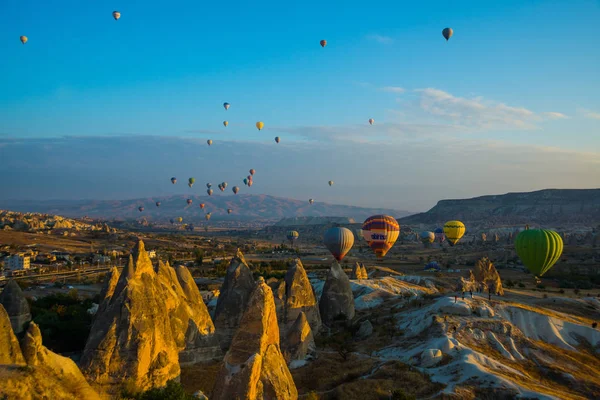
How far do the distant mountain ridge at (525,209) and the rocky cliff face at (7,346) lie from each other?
12919 centimetres

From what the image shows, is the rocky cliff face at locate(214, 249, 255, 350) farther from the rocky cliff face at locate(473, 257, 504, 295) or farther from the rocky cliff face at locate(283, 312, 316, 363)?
the rocky cliff face at locate(473, 257, 504, 295)

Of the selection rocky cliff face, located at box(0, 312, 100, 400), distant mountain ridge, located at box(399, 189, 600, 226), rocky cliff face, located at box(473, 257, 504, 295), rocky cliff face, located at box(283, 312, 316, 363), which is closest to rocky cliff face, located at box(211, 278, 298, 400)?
rocky cliff face, located at box(0, 312, 100, 400)

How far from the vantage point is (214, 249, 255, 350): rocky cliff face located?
1953cm

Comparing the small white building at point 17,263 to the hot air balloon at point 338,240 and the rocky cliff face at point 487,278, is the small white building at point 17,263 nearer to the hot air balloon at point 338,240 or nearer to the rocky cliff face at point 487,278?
the hot air balloon at point 338,240

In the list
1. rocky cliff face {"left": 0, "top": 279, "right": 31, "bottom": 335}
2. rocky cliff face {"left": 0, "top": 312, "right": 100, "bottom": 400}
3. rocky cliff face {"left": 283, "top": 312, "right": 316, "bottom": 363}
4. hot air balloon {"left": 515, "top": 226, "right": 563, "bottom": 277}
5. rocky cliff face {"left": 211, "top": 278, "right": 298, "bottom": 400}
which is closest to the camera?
rocky cliff face {"left": 0, "top": 312, "right": 100, "bottom": 400}

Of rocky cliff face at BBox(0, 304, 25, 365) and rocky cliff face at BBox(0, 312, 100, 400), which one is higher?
rocky cliff face at BBox(0, 312, 100, 400)

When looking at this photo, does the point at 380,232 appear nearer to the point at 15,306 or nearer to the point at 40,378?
the point at 15,306

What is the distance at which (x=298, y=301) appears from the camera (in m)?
22.4

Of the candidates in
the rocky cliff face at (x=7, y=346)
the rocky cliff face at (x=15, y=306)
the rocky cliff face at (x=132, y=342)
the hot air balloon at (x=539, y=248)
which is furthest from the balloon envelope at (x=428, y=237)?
the rocky cliff face at (x=7, y=346)

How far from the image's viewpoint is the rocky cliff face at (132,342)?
1154 cm

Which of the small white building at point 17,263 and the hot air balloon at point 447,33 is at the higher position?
the hot air balloon at point 447,33

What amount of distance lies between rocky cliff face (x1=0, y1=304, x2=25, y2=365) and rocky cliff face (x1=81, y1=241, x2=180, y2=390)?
201 centimetres

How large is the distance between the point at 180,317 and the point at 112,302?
4.69 m

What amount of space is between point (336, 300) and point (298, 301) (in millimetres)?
3973
